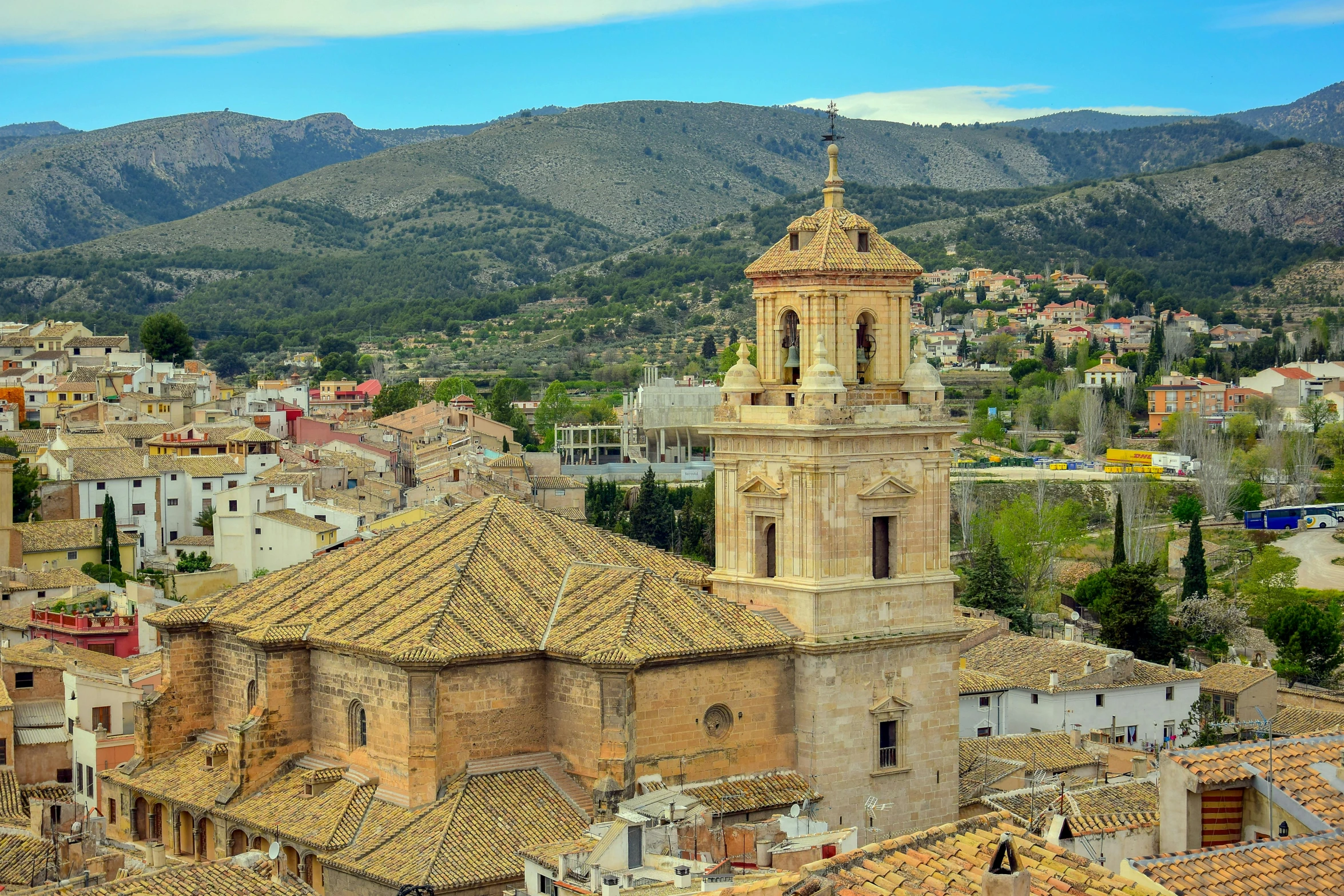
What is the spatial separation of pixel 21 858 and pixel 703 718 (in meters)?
10.3

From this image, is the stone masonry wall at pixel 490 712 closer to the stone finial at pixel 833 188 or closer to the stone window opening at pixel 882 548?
the stone window opening at pixel 882 548

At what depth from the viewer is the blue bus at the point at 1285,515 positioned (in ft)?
262

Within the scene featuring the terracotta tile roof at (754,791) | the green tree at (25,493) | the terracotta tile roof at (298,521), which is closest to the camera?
the terracotta tile roof at (754,791)

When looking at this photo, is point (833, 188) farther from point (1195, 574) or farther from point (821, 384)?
point (1195, 574)

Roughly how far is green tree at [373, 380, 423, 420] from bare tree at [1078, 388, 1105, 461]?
119ft

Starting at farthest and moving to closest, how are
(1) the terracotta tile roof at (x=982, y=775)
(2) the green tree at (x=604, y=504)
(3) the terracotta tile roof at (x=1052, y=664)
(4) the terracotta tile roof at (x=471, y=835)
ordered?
(2) the green tree at (x=604, y=504) < (3) the terracotta tile roof at (x=1052, y=664) < (1) the terracotta tile roof at (x=982, y=775) < (4) the terracotta tile roof at (x=471, y=835)

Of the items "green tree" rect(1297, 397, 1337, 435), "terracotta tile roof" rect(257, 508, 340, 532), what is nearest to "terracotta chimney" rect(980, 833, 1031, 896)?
"terracotta tile roof" rect(257, 508, 340, 532)

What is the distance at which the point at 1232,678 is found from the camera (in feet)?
147

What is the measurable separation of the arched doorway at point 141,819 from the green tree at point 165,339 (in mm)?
72462

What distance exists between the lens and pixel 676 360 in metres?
132

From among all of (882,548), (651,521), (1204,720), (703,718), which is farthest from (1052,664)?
(651,521)

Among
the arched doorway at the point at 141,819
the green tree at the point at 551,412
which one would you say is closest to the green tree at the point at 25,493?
the arched doorway at the point at 141,819

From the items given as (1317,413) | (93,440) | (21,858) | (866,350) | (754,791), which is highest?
(866,350)

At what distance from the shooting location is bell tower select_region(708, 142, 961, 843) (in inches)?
1117
